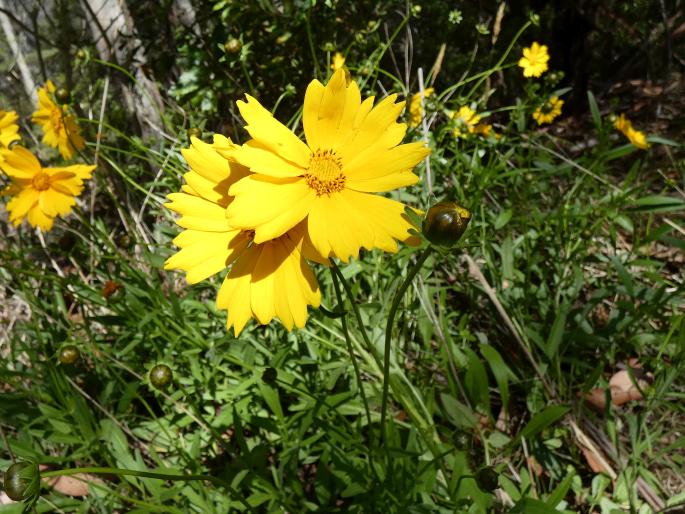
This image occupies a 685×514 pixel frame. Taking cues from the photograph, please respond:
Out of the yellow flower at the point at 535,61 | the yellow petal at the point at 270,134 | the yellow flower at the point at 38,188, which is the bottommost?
the yellow petal at the point at 270,134

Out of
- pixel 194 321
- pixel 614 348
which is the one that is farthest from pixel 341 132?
pixel 614 348

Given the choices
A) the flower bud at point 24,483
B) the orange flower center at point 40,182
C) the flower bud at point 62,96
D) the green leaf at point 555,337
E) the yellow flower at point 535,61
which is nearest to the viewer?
the flower bud at point 24,483

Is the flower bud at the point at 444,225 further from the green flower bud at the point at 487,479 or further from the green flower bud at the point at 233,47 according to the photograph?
the green flower bud at the point at 233,47

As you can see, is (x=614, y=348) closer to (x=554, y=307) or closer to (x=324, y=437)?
(x=554, y=307)

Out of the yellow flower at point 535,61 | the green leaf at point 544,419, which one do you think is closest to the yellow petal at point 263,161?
the green leaf at point 544,419

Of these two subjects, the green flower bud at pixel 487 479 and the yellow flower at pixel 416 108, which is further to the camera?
the yellow flower at pixel 416 108

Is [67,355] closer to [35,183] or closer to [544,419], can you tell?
[35,183]
